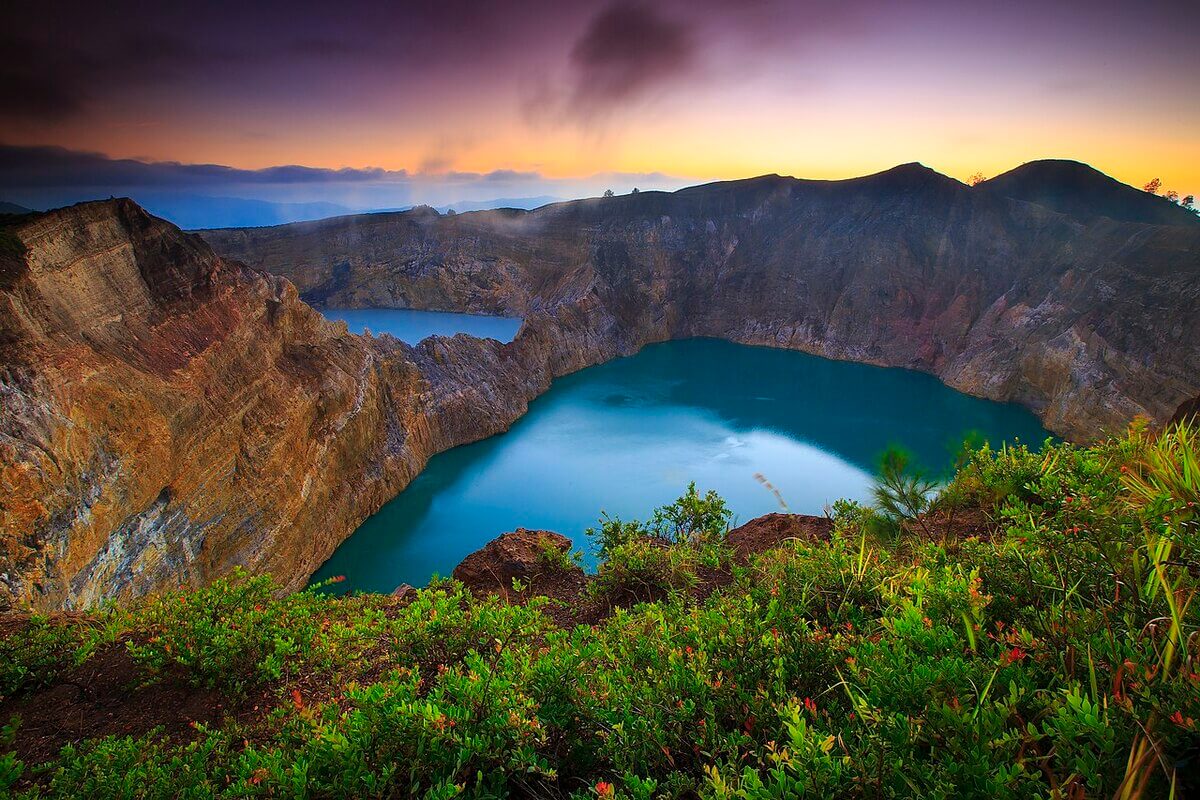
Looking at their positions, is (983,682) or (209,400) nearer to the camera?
(983,682)

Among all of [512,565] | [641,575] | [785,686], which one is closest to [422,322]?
[512,565]

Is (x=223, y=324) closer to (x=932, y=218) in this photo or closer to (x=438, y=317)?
(x=438, y=317)

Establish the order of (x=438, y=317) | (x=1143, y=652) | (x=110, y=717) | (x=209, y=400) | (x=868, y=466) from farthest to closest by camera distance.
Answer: (x=438, y=317), (x=868, y=466), (x=209, y=400), (x=110, y=717), (x=1143, y=652)

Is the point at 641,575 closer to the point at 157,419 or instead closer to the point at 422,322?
the point at 157,419

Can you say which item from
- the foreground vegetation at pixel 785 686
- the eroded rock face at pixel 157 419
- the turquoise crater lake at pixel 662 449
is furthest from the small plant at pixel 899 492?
the eroded rock face at pixel 157 419

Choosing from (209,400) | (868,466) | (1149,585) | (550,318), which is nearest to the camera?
(1149,585)

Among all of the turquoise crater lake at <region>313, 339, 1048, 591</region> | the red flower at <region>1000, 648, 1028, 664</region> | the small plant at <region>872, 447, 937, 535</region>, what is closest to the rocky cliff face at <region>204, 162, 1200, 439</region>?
the turquoise crater lake at <region>313, 339, 1048, 591</region>

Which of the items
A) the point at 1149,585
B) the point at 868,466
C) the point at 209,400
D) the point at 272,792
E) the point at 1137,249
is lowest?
the point at 868,466

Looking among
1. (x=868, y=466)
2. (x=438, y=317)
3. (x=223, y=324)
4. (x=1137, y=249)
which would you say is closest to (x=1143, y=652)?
(x=223, y=324)
